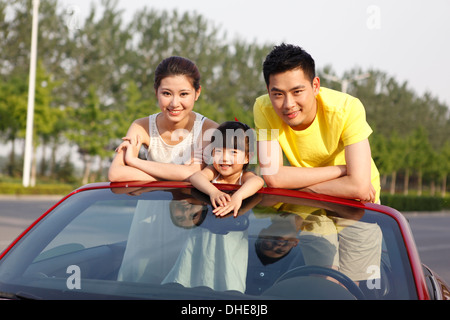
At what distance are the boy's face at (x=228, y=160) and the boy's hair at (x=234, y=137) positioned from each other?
3 centimetres

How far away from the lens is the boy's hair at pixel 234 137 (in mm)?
2859

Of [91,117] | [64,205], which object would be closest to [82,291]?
[64,205]

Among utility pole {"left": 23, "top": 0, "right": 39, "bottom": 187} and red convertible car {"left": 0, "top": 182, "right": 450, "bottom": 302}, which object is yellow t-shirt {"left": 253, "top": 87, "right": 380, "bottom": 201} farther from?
utility pole {"left": 23, "top": 0, "right": 39, "bottom": 187}

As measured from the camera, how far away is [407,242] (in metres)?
2.10

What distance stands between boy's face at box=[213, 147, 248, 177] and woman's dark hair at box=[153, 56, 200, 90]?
25.4 inches

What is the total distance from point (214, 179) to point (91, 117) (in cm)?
3615

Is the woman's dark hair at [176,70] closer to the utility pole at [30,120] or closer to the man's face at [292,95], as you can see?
the man's face at [292,95]

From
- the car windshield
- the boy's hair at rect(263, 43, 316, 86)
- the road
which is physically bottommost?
the road

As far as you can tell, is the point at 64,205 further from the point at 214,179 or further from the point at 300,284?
the point at 300,284

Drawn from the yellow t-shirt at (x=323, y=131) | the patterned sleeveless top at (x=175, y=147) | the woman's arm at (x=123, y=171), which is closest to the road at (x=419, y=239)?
the yellow t-shirt at (x=323, y=131)

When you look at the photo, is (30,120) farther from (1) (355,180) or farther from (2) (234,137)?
(1) (355,180)

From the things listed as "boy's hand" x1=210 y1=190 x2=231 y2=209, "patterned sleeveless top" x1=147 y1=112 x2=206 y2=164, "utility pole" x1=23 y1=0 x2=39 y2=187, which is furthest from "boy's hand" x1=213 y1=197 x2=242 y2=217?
"utility pole" x1=23 y1=0 x2=39 y2=187

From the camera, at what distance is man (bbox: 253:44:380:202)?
279cm

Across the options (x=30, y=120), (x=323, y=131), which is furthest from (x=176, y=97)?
(x=30, y=120)
